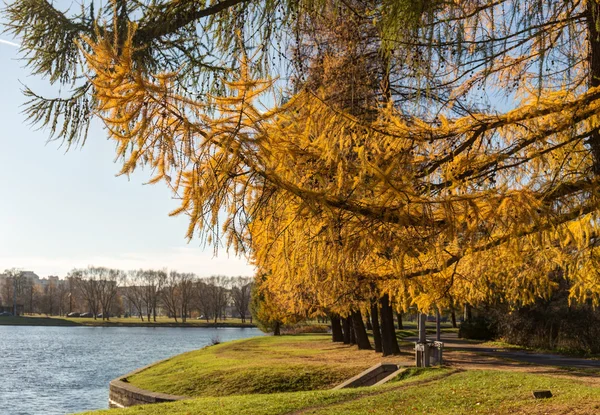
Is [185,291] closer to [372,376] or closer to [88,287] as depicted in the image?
[88,287]

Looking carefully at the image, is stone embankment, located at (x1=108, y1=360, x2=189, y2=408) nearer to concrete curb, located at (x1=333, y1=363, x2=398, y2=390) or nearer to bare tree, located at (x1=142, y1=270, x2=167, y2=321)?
concrete curb, located at (x1=333, y1=363, x2=398, y2=390)

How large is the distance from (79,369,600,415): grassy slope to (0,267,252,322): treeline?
8228 centimetres

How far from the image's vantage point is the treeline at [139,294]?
98625 mm

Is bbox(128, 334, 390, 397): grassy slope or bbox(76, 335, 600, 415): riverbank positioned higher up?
bbox(76, 335, 600, 415): riverbank

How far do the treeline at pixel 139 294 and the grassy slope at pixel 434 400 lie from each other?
8228cm

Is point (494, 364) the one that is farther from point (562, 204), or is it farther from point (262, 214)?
point (262, 214)

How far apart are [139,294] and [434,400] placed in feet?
331

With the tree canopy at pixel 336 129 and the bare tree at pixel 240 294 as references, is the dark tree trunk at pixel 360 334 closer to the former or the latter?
the tree canopy at pixel 336 129

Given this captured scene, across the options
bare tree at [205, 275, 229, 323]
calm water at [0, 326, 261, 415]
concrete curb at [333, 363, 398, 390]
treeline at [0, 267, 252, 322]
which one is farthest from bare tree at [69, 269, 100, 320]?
concrete curb at [333, 363, 398, 390]

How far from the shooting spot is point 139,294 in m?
105

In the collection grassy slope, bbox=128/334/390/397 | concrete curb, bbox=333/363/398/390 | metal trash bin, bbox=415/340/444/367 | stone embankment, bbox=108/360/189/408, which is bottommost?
stone embankment, bbox=108/360/189/408

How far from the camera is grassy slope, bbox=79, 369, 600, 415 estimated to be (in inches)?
340

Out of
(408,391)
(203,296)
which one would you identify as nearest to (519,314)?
(408,391)

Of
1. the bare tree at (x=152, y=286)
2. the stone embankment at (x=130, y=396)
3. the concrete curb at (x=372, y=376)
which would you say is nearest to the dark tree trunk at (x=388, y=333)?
the concrete curb at (x=372, y=376)
